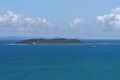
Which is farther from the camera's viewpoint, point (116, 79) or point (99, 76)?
point (99, 76)

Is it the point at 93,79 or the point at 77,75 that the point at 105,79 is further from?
the point at 77,75

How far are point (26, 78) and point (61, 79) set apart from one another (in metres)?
5.46

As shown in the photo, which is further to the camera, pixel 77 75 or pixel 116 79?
pixel 77 75

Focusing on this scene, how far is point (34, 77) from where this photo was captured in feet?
193

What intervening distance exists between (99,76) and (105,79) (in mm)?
4090

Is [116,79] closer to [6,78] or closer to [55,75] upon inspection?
[55,75]

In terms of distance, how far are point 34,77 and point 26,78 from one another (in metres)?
2.10

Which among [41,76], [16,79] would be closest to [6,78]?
[16,79]

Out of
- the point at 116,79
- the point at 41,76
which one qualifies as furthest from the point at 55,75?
the point at 116,79

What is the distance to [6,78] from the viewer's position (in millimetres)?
56969

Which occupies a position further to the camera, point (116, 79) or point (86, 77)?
point (86, 77)

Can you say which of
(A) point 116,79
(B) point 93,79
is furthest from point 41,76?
(A) point 116,79

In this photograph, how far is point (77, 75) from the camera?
60656mm

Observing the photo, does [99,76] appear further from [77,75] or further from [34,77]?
[34,77]
